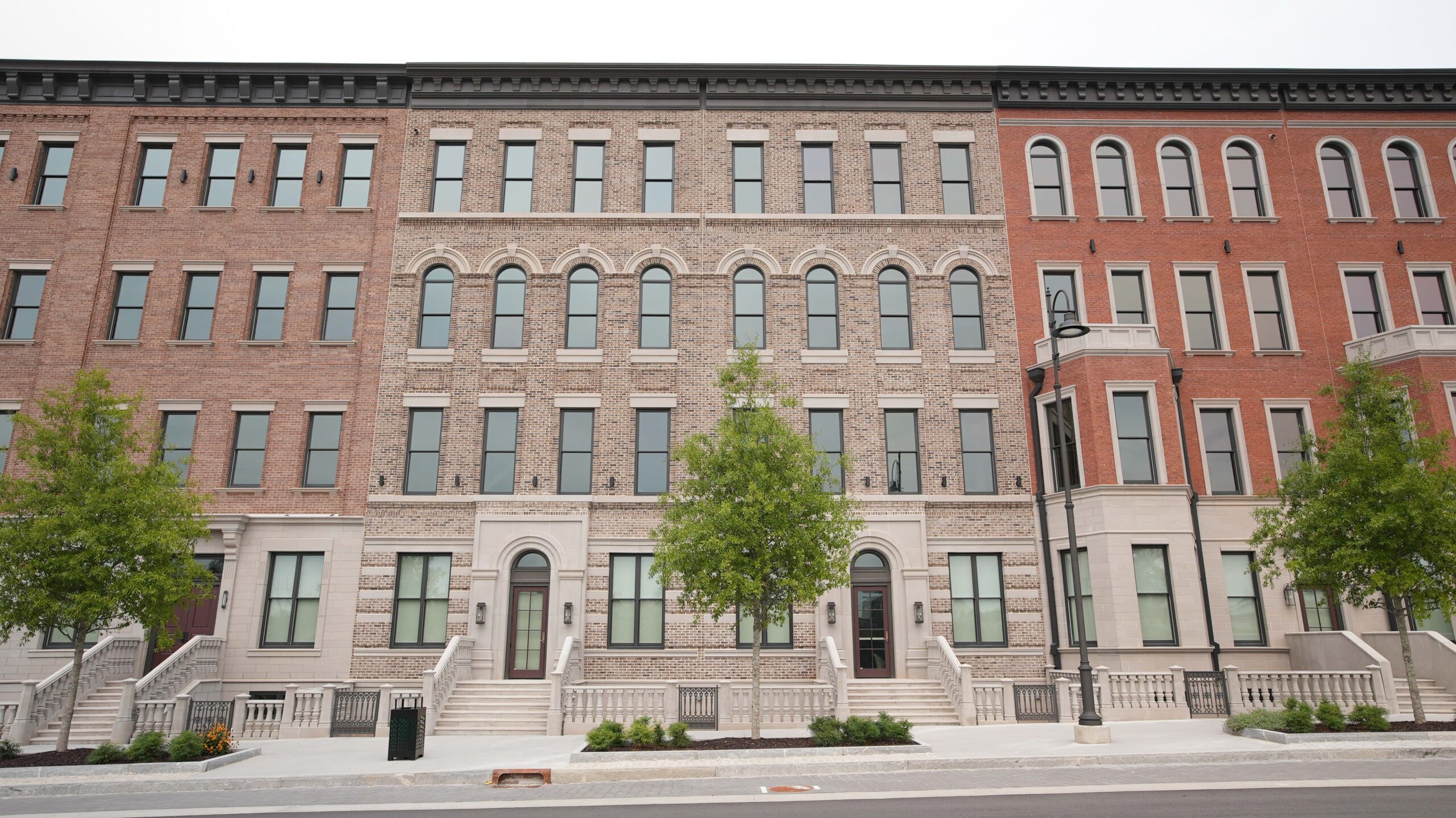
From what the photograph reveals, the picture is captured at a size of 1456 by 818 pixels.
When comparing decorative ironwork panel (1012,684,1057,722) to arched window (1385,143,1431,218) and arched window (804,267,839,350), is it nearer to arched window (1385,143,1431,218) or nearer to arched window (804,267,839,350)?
arched window (804,267,839,350)

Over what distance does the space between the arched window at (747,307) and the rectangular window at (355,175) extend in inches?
440

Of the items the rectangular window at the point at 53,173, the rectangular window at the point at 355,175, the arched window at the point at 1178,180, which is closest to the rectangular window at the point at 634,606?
the rectangular window at the point at 355,175

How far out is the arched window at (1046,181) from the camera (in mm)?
25344

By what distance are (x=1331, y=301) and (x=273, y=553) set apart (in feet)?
99.0

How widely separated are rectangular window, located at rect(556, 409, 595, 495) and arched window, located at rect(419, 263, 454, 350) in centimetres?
417

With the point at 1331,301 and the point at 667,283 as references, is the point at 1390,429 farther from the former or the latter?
the point at 667,283

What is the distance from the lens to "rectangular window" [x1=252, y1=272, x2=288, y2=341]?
23906mm

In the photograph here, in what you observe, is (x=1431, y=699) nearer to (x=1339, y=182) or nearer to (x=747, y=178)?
(x=1339, y=182)

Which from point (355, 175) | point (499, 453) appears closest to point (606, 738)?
point (499, 453)

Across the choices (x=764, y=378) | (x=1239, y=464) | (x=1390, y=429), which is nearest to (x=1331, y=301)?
(x=1239, y=464)

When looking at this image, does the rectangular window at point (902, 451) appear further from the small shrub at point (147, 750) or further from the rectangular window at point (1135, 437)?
Answer: the small shrub at point (147, 750)

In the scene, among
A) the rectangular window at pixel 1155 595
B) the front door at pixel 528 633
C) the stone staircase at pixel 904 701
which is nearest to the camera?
the stone staircase at pixel 904 701

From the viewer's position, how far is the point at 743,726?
59.4 feet

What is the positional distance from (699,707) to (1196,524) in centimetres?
1378
